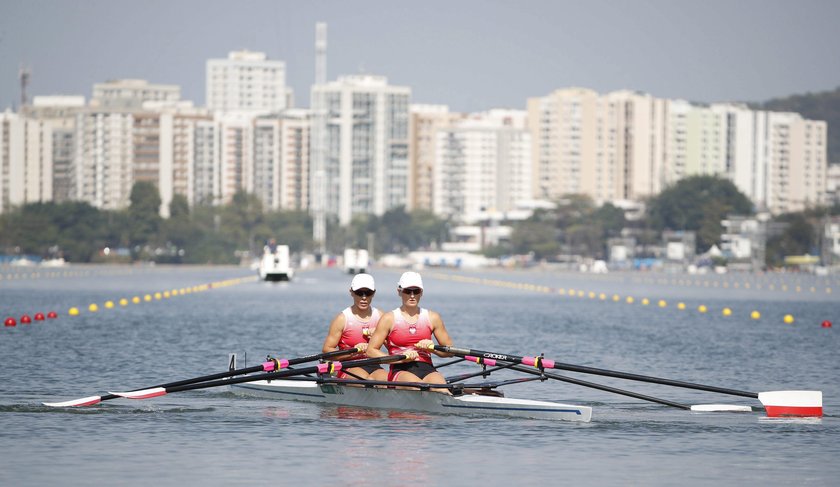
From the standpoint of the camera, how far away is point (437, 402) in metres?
21.3

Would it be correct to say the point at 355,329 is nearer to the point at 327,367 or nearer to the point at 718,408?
the point at 327,367

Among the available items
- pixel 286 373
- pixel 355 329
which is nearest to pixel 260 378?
pixel 286 373

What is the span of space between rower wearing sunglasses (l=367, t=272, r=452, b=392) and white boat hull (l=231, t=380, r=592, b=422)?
0.29 meters

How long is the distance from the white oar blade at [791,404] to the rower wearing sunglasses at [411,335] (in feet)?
16.0

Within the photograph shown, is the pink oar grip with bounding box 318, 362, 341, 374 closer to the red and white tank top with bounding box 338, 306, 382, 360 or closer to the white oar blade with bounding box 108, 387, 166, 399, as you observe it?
the red and white tank top with bounding box 338, 306, 382, 360

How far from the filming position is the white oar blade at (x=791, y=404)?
22.1 meters

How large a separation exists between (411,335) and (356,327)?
1.50 meters

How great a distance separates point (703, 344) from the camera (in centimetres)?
4059

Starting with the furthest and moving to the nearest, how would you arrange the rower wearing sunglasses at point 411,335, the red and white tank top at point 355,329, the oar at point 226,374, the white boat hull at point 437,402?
the red and white tank top at point 355,329, the oar at point 226,374, the rower wearing sunglasses at point 411,335, the white boat hull at point 437,402

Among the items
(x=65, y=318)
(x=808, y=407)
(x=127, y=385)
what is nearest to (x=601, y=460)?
(x=808, y=407)

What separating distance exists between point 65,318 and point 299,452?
32.3 meters

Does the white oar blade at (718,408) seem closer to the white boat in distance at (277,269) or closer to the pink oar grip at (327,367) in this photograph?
the pink oar grip at (327,367)

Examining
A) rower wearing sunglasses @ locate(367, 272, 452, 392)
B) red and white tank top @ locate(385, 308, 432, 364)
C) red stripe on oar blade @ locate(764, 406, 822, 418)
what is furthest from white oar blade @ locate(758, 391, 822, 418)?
red and white tank top @ locate(385, 308, 432, 364)

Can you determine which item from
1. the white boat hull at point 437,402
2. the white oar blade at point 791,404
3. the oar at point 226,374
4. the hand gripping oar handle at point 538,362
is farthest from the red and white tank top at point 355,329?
the white oar blade at point 791,404
